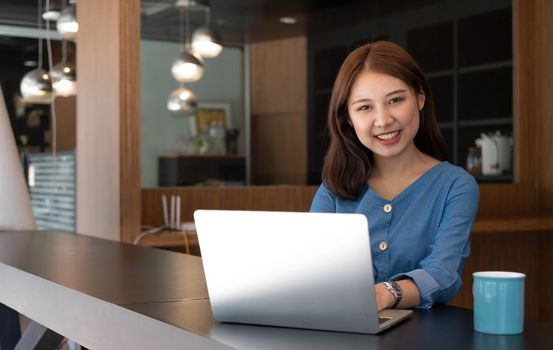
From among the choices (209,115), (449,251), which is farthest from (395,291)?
(209,115)

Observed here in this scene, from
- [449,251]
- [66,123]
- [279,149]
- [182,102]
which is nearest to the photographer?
[449,251]

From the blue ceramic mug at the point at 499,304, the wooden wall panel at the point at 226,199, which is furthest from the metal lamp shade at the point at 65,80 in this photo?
the blue ceramic mug at the point at 499,304

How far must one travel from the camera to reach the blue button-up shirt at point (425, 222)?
1.59 meters

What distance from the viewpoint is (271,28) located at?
7684 mm

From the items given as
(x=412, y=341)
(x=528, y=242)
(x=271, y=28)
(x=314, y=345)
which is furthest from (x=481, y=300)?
(x=271, y=28)

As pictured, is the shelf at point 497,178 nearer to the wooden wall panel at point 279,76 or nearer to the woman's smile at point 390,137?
the wooden wall panel at point 279,76

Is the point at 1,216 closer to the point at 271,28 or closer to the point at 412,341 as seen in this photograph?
the point at 412,341

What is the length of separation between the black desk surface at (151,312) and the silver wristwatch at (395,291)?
0.05 metres

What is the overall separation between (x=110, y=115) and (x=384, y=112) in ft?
6.70

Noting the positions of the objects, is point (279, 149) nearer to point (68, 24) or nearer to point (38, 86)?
point (38, 86)

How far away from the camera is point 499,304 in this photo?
1.15 meters

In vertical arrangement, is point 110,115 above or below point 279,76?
below

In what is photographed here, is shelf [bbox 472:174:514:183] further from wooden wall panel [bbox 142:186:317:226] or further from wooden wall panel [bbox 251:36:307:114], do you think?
wooden wall panel [bbox 251:36:307:114]

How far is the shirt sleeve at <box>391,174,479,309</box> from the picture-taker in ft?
4.82
